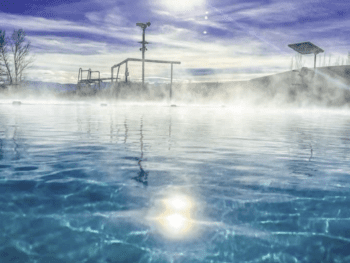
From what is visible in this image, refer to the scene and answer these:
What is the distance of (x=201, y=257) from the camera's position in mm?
3115

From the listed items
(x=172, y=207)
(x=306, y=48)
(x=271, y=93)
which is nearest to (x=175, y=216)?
(x=172, y=207)

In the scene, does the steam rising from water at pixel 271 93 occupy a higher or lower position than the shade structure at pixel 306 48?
lower

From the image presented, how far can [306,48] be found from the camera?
32.7 metres

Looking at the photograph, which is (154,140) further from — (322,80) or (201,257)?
(322,80)

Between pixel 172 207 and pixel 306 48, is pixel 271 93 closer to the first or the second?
pixel 306 48

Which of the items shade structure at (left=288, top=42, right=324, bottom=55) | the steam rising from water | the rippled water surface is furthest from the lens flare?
shade structure at (left=288, top=42, right=324, bottom=55)

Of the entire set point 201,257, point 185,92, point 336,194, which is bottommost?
point 201,257

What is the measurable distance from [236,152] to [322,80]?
144ft

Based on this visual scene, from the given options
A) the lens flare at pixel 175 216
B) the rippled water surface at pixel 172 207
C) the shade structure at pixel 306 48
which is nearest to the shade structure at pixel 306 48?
the shade structure at pixel 306 48

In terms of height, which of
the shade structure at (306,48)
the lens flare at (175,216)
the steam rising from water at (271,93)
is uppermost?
the shade structure at (306,48)

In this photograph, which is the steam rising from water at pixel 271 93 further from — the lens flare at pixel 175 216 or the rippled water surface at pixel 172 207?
the lens flare at pixel 175 216

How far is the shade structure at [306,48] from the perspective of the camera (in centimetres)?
3173

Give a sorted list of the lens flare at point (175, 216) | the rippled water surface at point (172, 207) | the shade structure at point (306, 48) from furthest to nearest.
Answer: the shade structure at point (306, 48) < the lens flare at point (175, 216) < the rippled water surface at point (172, 207)

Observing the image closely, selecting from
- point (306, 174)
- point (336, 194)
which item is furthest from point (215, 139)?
point (336, 194)
